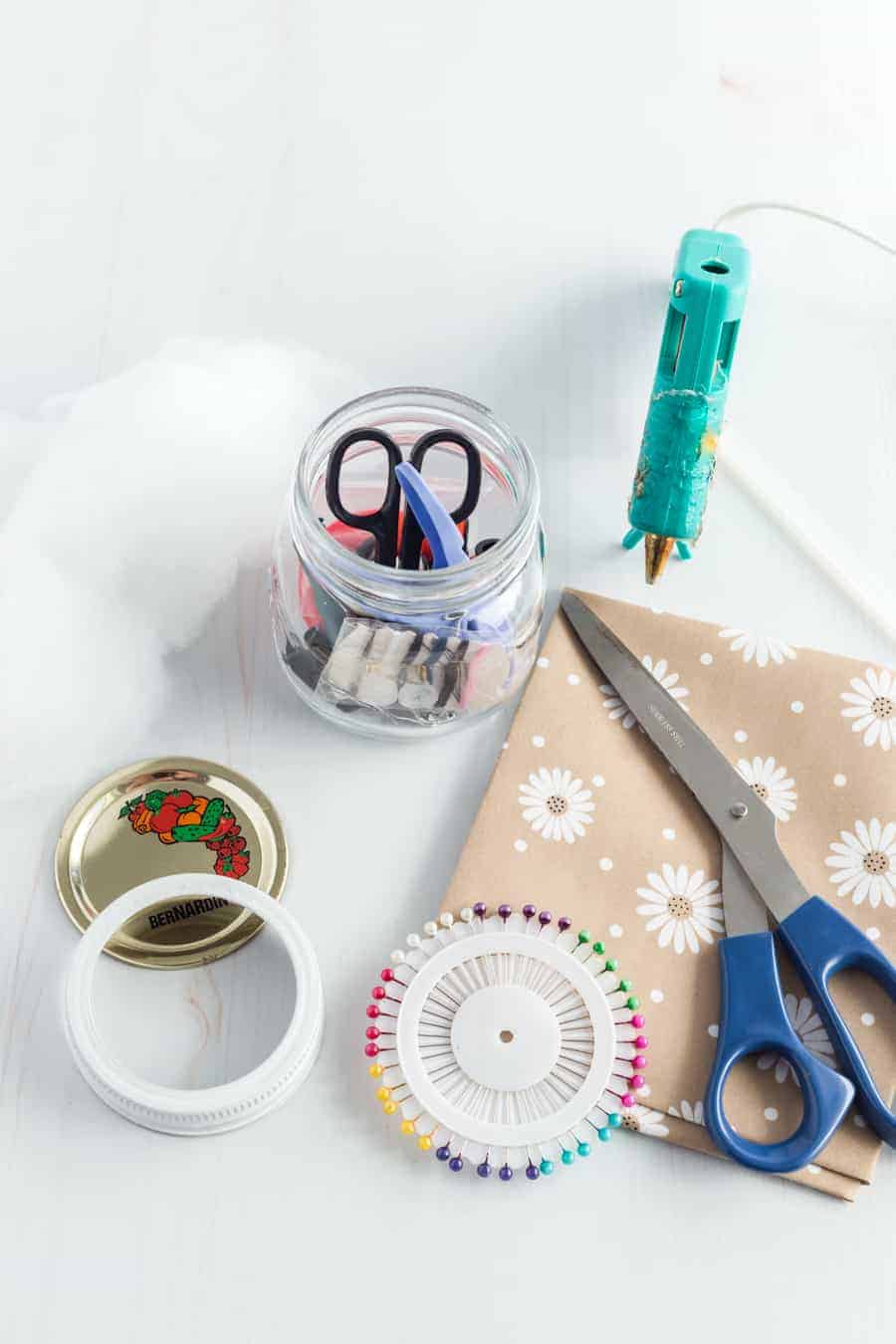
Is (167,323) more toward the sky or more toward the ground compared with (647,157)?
more toward the ground

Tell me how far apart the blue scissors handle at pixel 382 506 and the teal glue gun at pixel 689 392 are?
146mm

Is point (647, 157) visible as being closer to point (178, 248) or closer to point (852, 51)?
point (852, 51)

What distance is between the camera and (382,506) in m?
0.71

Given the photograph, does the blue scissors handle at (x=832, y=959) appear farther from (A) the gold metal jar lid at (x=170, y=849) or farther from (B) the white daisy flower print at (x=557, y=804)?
(A) the gold metal jar lid at (x=170, y=849)

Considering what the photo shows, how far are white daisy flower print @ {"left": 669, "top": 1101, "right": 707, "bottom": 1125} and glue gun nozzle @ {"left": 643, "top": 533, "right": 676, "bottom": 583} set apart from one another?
0.96 ft

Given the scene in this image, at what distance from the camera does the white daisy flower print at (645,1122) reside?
0.63 m

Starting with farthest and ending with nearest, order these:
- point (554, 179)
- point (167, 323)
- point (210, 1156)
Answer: point (554, 179), point (167, 323), point (210, 1156)

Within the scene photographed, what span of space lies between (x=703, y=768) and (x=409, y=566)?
0.60 feet

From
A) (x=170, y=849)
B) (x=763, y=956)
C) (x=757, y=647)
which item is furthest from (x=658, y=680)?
(x=170, y=849)

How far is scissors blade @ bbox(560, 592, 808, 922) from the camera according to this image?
68 centimetres

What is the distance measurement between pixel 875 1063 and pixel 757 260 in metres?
0.56

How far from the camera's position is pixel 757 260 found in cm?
A: 95

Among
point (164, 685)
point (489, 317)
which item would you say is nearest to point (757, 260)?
point (489, 317)

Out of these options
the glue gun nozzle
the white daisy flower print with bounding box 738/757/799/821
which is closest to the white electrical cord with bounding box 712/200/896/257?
the glue gun nozzle
